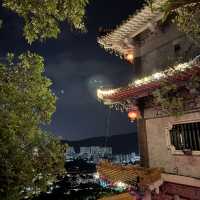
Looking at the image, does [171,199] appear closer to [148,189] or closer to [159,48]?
[148,189]

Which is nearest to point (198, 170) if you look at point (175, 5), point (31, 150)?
point (31, 150)

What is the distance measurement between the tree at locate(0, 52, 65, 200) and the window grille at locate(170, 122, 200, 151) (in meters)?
5.99

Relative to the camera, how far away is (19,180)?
542cm

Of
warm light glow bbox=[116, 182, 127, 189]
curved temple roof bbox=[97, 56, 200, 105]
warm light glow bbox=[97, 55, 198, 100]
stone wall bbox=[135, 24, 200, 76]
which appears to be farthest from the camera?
warm light glow bbox=[116, 182, 127, 189]

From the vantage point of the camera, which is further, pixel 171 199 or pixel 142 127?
pixel 142 127

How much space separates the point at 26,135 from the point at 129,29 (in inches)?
350

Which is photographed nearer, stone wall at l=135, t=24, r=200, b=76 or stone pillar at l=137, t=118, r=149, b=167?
stone wall at l=135, t=24, r=200, b=76

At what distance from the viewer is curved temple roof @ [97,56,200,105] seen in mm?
8945

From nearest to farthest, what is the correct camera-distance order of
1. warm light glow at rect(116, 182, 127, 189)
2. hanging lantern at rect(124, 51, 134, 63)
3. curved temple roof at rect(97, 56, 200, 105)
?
curved temple roof at rect(97, 56, 200, 105) < warm light glow at rect(116, 182, 127, 189) < hanging lantern at rect(124, 51, 134, 63)

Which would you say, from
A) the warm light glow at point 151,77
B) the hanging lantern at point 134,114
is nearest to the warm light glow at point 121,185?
the hanging lantern at point 134,114

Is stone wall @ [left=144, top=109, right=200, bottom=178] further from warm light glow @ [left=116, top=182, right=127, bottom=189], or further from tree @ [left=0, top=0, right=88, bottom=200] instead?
tree @ [left=0, top=0, right=88, bottom=200]

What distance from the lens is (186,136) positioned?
11.0m

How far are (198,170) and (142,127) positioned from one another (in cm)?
Answer: 324

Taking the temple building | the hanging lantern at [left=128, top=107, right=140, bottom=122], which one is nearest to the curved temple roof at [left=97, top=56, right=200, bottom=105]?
the temple building
